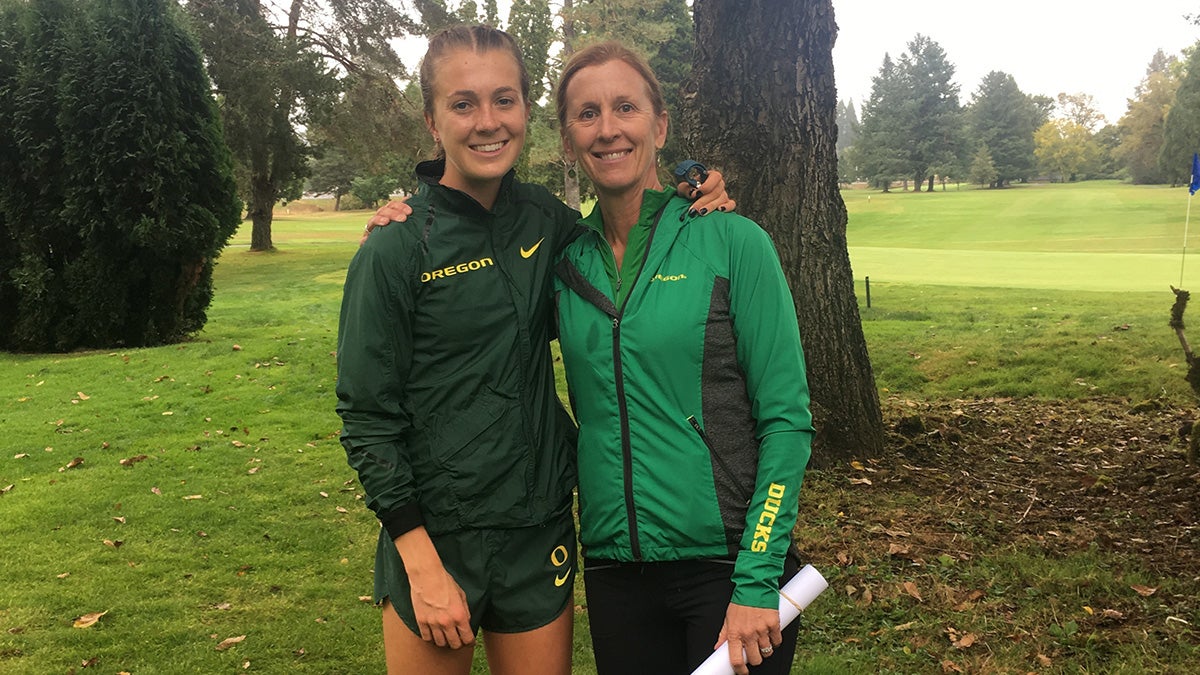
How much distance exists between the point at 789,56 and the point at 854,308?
1806mm

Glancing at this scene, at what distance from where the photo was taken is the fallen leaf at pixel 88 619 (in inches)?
178

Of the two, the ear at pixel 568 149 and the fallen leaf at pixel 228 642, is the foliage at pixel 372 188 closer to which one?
the fallen leaf at pixel 228 642

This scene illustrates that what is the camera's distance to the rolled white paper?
6.57ft

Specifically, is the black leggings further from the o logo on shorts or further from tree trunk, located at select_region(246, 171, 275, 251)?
tree trunk, located at select_region(246, 171, 275, 251)

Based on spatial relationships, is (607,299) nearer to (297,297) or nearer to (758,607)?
(758,607)

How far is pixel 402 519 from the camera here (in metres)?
2.11

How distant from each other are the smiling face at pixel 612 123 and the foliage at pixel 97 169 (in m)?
11.2

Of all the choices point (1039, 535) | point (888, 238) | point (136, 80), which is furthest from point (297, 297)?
point (888, 238)

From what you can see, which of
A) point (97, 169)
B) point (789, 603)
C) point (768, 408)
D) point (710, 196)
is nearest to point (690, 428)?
point (768, 408)

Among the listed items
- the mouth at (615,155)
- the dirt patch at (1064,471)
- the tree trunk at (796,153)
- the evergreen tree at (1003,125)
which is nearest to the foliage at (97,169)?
the tree trunk at (796,153)

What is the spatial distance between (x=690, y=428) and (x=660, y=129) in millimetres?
875

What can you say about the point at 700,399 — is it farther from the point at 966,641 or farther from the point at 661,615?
the point at 966,641

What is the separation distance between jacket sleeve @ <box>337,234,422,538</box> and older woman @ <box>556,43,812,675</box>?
0.42 metres

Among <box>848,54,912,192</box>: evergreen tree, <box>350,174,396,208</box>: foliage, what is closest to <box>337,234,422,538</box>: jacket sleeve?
<box>350,174,396,208</box>: foliage
